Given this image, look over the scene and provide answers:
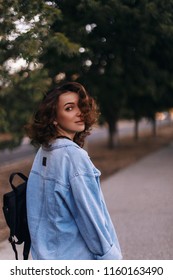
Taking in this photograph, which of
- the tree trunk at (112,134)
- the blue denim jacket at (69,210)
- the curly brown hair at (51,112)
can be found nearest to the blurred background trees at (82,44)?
the curly brown hair at (51,112)

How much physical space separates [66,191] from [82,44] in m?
5.53

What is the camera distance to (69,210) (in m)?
1.89

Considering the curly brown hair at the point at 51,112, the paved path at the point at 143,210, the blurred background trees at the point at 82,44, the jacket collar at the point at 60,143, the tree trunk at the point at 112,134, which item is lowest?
the tree trunk at the point at 112,134

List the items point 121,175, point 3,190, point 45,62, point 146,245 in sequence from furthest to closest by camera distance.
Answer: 1. point 121,175
2. point 45,62
3. point 146,245
4. point 3,190

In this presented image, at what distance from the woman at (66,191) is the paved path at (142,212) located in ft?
8.63

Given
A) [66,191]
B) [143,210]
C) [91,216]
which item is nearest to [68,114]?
[66,191]

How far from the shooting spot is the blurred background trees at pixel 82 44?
5.27 metres

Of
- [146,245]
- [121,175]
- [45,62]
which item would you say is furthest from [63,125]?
[121,175]

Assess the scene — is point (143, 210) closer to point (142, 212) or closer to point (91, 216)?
point (142, 212)

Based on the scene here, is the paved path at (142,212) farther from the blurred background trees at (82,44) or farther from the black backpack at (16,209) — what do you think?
the black backpack at (16,209)

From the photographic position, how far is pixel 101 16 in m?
6.09

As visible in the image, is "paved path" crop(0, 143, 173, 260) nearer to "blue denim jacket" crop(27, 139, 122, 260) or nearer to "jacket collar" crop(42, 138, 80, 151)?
"blue denim jacket" crop(27, 139, 122, 260)

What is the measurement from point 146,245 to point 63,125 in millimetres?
3195
